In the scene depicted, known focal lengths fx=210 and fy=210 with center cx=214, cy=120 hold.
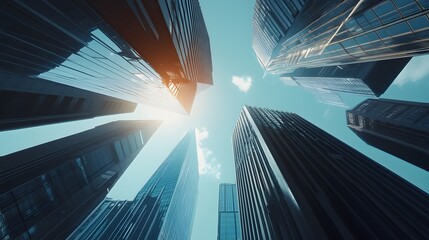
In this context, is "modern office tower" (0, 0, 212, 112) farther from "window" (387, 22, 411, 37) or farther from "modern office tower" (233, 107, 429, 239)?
"window" (387, 22, 411, 37)

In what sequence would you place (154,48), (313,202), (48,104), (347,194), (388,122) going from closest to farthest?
1. (313,202)
2. (347,194)
3. (154,48)
4. (48,104)
5. (388,122)

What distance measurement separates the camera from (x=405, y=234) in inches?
670

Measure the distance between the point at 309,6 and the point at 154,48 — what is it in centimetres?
3250

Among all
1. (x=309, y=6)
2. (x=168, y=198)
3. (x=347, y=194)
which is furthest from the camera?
(x=168, y=198)

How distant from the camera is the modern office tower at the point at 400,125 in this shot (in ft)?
217

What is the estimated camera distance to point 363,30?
23.2 metres

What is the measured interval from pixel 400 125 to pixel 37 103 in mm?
102101

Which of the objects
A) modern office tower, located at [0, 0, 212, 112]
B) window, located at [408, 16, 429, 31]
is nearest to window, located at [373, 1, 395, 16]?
window, located at [408, 16, 429, 31]

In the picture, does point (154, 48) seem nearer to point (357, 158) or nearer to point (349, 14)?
point (349, 14)

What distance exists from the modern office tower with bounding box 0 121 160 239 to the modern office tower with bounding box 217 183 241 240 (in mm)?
79293

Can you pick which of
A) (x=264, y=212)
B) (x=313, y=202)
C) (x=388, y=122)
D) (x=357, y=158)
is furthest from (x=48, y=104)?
(x=388, y=122)

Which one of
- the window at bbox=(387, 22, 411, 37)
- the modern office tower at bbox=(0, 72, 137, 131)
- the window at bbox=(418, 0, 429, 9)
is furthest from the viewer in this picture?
the modern office tower at bbox=(0, 72, 137, 131)

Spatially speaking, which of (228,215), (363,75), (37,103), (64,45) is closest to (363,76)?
(363,75)

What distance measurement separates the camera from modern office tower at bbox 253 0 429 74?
57.0 ft
